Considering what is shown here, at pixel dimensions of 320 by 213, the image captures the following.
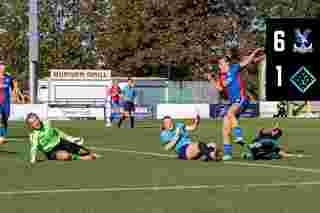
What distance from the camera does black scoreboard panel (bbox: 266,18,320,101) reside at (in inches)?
350

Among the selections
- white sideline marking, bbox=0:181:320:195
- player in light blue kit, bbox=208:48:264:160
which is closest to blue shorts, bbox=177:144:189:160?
player in light blue kit, bbox=208:48:264:160

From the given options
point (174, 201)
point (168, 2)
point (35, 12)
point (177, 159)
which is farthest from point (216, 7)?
point (174, 201)

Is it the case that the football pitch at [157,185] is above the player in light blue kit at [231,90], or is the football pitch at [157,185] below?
below

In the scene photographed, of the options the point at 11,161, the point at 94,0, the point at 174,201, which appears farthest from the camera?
the point at 94,0

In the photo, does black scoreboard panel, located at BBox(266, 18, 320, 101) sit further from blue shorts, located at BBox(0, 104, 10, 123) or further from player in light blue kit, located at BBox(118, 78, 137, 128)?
player in light blue kit, located at BBox(118, 78, 137, 128)

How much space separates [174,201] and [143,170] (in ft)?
14.5

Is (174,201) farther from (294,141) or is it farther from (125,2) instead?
(125,2)

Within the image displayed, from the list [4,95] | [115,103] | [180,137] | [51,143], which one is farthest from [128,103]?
[51,143]

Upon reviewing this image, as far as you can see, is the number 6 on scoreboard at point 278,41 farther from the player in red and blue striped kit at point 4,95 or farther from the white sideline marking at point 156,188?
the player in red and blue striped kit at point 4,95

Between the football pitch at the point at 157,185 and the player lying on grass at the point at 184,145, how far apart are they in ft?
0.86

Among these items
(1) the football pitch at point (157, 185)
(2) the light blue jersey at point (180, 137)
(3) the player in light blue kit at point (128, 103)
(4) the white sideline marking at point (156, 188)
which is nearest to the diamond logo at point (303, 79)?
(1) the football pitch at point (157, 185)

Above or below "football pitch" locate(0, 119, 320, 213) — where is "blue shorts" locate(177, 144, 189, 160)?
above

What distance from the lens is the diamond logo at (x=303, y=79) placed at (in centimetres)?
891

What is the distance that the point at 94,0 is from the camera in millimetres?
90625
